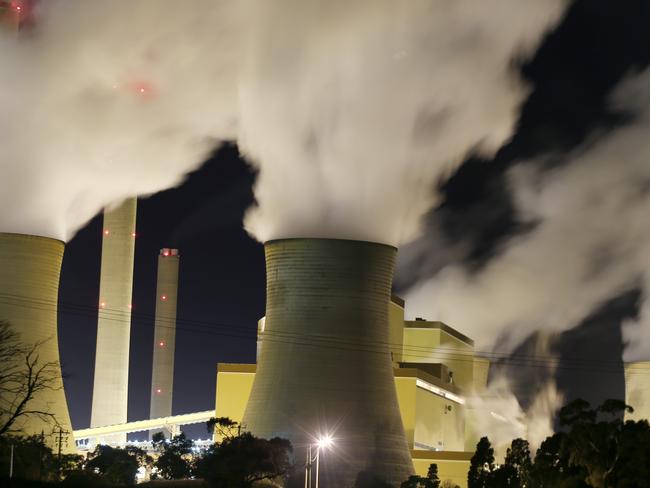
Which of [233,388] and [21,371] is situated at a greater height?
[233,388]

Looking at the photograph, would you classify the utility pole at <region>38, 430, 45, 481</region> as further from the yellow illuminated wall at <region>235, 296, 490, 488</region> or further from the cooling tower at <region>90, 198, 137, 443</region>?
the cooling tower at <region>90, 198, 137, 443</region>

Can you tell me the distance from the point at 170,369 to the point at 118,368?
365 inches

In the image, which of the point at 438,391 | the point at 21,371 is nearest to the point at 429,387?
the point at 438,391

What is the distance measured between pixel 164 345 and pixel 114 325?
899 cm

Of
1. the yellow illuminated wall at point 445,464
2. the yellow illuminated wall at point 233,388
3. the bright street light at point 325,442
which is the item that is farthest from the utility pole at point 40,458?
the yellow illuminated wall at point 445,464

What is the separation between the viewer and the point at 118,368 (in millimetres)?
69938

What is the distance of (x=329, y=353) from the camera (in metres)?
37.6

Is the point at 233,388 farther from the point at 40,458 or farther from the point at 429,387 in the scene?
the point at 40,458

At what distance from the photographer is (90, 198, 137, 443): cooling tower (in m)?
70.0

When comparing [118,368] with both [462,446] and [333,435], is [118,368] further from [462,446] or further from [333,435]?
[333,435]

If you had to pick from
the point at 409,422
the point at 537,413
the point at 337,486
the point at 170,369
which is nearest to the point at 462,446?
the point at 409,422

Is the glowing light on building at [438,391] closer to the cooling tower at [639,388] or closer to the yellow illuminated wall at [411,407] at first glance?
the yellow illuminated wall at [411,407]

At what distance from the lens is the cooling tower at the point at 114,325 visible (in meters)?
70.0

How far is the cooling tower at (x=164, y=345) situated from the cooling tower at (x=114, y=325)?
7351 mm
